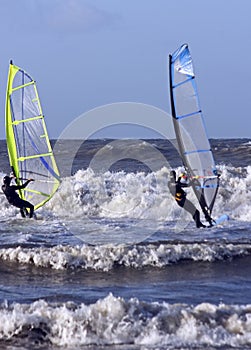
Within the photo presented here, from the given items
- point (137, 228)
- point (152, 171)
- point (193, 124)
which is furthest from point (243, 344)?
point (152, 171)

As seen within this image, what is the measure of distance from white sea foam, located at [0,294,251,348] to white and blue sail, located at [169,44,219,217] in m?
3.91

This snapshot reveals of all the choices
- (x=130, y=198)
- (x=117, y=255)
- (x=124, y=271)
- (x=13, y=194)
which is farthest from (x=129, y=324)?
(x=130, y=198)

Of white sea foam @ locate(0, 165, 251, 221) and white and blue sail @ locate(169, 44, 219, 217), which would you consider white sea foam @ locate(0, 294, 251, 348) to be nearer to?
white and blue sail @ locate(169, 44, 219, 217)

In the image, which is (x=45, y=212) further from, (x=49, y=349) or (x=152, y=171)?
(x=49, y=349)

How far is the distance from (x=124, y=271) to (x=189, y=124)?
2.64m

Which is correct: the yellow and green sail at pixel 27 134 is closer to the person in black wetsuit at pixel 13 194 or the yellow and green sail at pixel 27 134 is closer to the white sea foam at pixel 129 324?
the person in black wetsuit at pixel 13 194

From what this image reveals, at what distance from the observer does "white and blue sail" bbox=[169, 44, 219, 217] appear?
37.4ft

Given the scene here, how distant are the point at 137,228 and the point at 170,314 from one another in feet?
21.6

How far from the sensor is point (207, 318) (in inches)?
303

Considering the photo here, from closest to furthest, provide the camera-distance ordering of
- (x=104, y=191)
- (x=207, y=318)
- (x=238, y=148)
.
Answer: (x=207, y=318), (x=104, y=191), (x=238, y=148)

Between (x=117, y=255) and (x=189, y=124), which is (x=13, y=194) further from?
(x=189, y=124)

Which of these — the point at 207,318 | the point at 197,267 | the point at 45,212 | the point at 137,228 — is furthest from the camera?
the point at 45,212

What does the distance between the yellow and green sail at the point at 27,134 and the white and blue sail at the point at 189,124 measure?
3.24 m

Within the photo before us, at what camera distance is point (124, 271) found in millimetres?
10516
